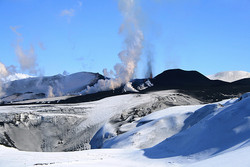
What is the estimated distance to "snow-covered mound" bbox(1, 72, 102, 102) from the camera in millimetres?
93325

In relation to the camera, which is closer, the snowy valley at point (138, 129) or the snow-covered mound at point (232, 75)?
the snowy valley at point (138, 129)

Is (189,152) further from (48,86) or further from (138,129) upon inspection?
(48,86)

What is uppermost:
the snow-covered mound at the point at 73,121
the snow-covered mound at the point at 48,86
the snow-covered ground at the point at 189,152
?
the snow-covered mound at the point at 48,86

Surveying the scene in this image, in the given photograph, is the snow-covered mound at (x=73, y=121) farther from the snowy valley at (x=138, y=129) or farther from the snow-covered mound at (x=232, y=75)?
the snow-covered mound at (x=232, y=75)

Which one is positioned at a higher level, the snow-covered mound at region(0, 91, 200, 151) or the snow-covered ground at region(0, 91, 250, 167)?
the snow-covered mound at region(0, 91, 200, 151)

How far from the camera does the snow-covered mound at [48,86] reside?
9332 centimetres

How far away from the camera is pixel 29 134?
4831cm

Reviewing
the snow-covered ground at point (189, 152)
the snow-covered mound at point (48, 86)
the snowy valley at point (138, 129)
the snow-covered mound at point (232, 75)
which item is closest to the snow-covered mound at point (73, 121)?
the snowy valley at point (138, 129)

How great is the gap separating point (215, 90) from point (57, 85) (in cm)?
4897

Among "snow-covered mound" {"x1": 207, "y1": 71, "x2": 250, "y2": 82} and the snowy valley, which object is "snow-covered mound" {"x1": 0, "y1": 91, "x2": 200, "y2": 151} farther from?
"snow-covered mound" {"x1": 207, "y1": 71, "x2": 250, "y2": 82}

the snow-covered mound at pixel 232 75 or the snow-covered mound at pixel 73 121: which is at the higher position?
the snow-covered mound at pixel 232 75

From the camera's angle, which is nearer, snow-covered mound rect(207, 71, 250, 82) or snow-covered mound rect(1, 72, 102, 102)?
snow-covered mound rect(1, 72, 102, 102)

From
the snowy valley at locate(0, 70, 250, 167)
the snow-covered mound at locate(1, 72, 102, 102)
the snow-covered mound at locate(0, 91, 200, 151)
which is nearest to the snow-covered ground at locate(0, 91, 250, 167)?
the snowy valley at locate(0, 70, 250, 167)

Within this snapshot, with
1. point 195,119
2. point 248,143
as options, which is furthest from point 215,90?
point 248,143
